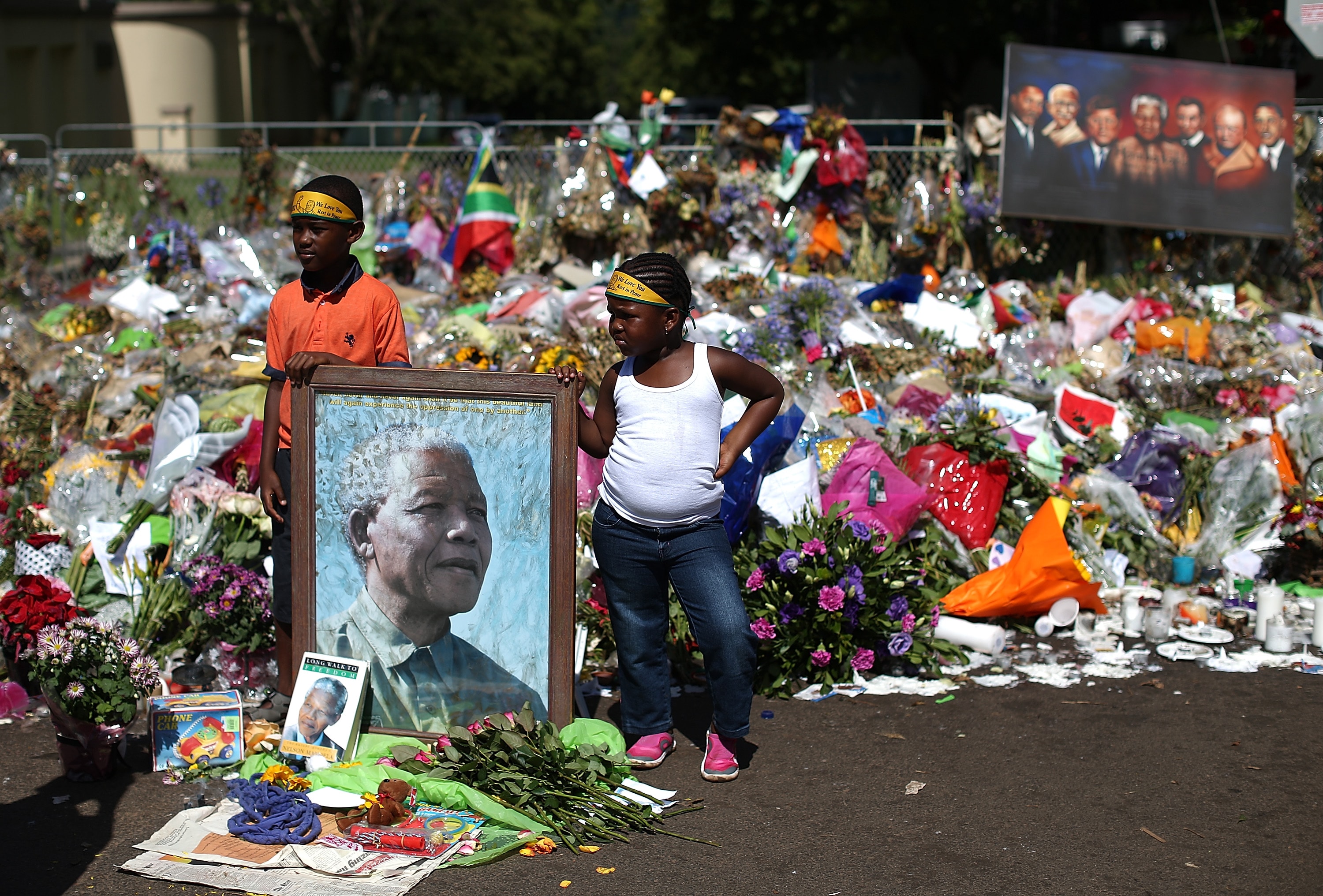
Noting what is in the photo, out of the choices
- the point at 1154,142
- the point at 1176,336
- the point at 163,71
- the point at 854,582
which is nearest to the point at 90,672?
the point at 854,582

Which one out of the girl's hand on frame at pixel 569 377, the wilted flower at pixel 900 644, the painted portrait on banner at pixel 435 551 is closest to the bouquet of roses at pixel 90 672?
the painted portrait on banner at pixel 435 551

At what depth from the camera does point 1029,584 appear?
17.4 ft

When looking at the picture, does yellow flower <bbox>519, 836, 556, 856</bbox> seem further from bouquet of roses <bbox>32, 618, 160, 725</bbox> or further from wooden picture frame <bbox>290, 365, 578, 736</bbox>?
bouquet of roses <bbox>32, 618, 160, 725</bbox>

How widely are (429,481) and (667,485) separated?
0.82 meters

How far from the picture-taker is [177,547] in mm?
5383

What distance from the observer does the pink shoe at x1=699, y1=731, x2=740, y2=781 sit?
3.95m

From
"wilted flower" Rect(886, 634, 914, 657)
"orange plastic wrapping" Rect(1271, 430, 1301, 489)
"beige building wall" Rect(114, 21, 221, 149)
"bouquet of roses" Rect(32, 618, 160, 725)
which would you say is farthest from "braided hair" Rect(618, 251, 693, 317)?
"beige building wall" Rect(114, 21, 221, 149)

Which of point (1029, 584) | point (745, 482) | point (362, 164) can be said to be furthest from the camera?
point (362, 164)

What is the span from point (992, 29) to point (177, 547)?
66.5ft

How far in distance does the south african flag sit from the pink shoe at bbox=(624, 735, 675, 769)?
5636mm

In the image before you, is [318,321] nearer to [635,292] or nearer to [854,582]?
[635,292]

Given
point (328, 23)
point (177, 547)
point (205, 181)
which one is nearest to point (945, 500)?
point (177, 547)

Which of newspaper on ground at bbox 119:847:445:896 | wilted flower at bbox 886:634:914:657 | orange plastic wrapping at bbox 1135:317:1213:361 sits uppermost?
orange plastic wrapping at bbox 1135:317:1213:361

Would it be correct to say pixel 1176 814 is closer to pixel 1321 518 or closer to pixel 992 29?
pixel 1321 518
